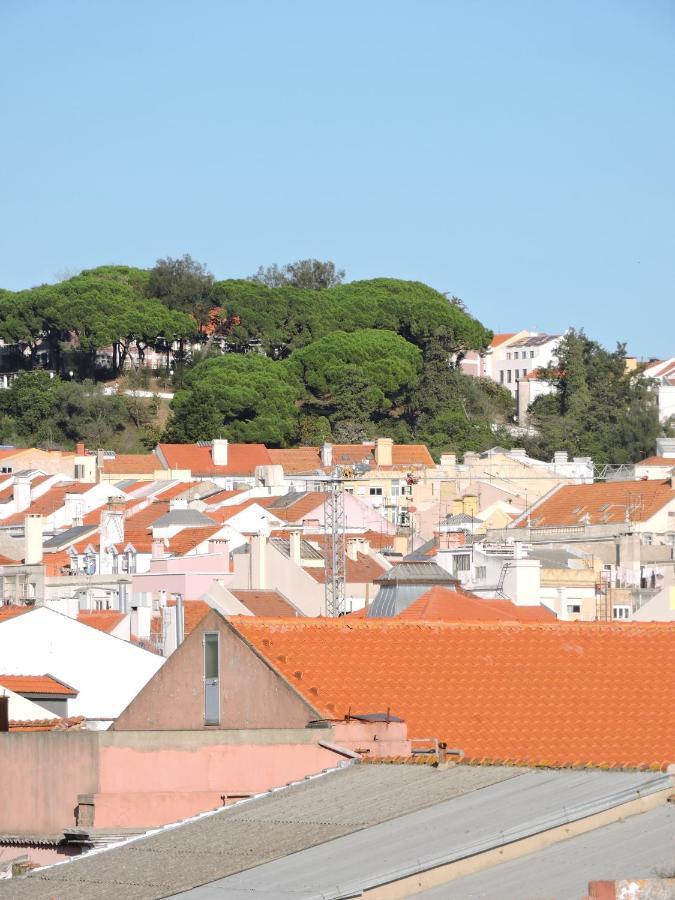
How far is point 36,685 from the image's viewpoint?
83.2ft

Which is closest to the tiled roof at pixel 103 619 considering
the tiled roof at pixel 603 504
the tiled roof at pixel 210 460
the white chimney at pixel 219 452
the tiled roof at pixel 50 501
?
the tiled roof at pixel 603 504

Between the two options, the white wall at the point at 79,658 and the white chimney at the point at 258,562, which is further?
the white chimney at the point at 258,562

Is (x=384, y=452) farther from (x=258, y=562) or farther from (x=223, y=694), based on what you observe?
(x=223, y=694)

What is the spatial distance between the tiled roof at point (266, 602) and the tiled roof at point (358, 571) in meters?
5.59

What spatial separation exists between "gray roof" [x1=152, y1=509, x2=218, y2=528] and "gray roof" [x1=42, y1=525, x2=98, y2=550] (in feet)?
6.14

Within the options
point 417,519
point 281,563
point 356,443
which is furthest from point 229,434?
point 281,563

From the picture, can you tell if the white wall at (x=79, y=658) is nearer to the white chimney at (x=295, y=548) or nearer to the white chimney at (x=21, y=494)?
the white chimney at (x=295, y=548)

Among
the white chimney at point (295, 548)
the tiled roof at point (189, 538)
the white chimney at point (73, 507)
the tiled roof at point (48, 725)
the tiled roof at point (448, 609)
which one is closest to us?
the tiled roof at point (48, 725)

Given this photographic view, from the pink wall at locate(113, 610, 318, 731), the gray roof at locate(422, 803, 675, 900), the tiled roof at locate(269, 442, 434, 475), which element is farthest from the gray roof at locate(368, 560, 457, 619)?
the tiled roof at locate(269, 442, 434, 475)

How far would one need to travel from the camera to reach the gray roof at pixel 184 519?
6316 centimetres

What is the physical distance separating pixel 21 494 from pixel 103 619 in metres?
Answer: 47.3

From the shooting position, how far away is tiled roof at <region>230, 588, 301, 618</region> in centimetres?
3935

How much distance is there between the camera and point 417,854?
13.2m

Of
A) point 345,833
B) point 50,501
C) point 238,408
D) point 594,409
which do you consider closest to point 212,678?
point 345,833
